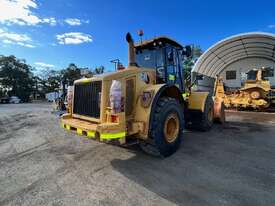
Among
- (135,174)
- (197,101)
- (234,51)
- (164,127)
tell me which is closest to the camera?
(135,174)

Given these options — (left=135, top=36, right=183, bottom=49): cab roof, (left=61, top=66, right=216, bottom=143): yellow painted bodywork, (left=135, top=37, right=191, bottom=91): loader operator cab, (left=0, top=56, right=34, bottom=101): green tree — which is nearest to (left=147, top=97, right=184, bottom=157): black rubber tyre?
(left=61, top=66, right=216, bottom=143): yellow painted bodywork

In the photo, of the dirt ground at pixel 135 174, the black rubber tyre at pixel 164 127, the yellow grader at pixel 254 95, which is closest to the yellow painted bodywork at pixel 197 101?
the dirt ground at pixel 135 174

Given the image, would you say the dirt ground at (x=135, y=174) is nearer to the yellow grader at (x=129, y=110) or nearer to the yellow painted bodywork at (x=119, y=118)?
the yellow grader at (x=129, y=110)

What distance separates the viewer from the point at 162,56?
6.06 m

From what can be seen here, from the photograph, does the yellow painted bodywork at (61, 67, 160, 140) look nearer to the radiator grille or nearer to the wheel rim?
the radiator grille

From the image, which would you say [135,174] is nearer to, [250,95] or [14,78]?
[250,95]

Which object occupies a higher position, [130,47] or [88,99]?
→ [130,47]

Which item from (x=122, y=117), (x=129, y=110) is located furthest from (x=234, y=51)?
(x=122, y=117)

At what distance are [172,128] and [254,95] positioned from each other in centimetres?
1241

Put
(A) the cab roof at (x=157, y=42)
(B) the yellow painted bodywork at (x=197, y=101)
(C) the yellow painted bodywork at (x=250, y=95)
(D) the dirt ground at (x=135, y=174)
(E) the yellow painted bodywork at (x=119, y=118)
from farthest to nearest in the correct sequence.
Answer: (C) the yellow painted bodywork at (x=250, y=95), (B) the yellow painted bodywork at (x=197, y=101), (A) the cab roof at (x=157, y=42), (E) the yellow painted bodywork at (x=119, y=118), (D) the dirt ground at (x=135, y=174)

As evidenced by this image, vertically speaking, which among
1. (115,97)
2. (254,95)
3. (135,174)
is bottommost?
(135,174)

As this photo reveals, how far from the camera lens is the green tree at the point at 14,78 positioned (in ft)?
178

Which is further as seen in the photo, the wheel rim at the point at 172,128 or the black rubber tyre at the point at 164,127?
the wheel rim at the point at 172,128

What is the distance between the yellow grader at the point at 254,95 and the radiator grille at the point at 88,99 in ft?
41.6
